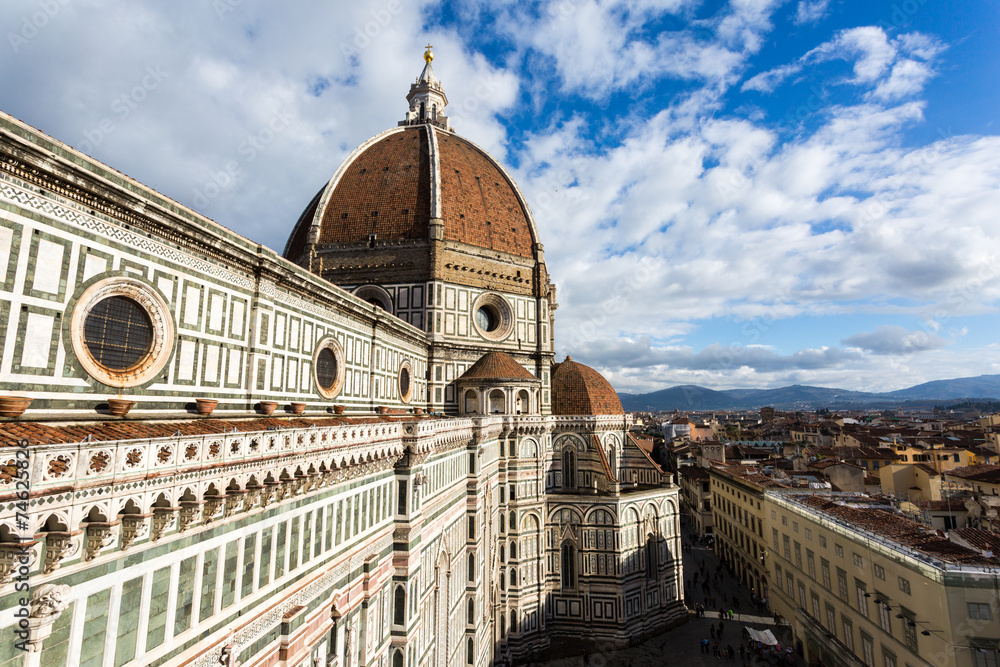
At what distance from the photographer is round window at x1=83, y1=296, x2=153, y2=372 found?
9739 millimetres

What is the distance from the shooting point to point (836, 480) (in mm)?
47469

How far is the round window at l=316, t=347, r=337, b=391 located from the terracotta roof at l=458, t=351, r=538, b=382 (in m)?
14.8

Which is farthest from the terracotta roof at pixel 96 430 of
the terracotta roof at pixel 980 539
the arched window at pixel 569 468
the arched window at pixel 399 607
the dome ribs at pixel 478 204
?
the arched window at pixel 569 468

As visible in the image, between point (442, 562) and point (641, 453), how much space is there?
954 inches

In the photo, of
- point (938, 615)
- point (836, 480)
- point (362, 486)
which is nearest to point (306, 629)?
point (362, 486)

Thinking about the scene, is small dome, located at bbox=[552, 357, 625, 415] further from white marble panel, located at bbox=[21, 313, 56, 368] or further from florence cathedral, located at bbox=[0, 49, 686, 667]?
white marble panel, located at bbox=[21, 313, 56, 368]

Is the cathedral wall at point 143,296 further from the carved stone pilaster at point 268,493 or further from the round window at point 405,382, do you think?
the round window at point 405,382

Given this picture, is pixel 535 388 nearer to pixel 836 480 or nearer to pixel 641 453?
pixel 641 453

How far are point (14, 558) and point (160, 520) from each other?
Answer: 6.94ft

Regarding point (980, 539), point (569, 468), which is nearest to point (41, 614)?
point (980, 539)

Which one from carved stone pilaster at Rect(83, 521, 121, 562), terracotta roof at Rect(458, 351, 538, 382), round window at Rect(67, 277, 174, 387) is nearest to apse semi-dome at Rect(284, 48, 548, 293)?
terracotta roof at Rect(458, 351, 538, 382)

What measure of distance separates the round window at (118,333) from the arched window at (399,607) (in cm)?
1120

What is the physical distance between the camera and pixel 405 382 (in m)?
29.1

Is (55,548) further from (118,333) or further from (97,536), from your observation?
(118,333)
